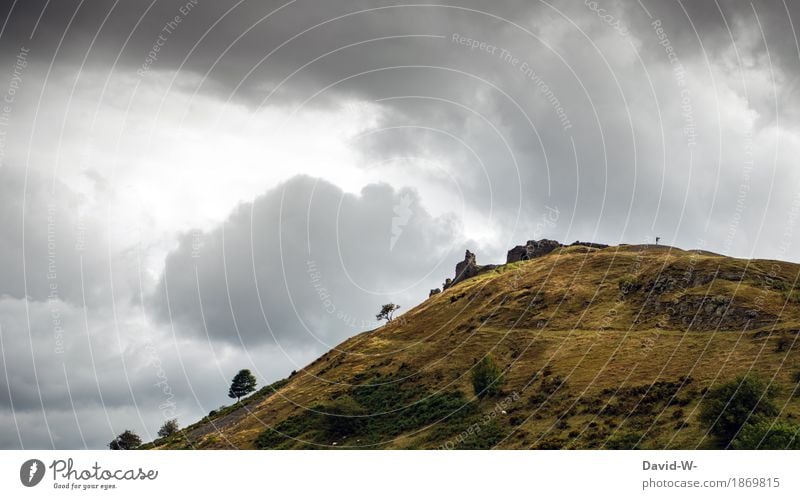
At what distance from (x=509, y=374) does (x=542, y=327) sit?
22.3 metres

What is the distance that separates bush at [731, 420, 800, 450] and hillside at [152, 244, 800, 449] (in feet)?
17.2

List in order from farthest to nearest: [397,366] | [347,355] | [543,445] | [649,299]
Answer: [347,355] < [397,366] < [649,299] < [543,445]

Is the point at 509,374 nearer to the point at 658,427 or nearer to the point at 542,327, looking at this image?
the point at 542,327

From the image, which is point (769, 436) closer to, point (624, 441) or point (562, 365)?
point (624, 441)

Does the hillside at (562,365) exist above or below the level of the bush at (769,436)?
above

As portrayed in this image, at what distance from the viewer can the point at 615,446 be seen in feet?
273

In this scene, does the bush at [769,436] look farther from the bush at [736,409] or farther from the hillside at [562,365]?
the hillside at [562,365]

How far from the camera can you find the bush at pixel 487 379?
118m
